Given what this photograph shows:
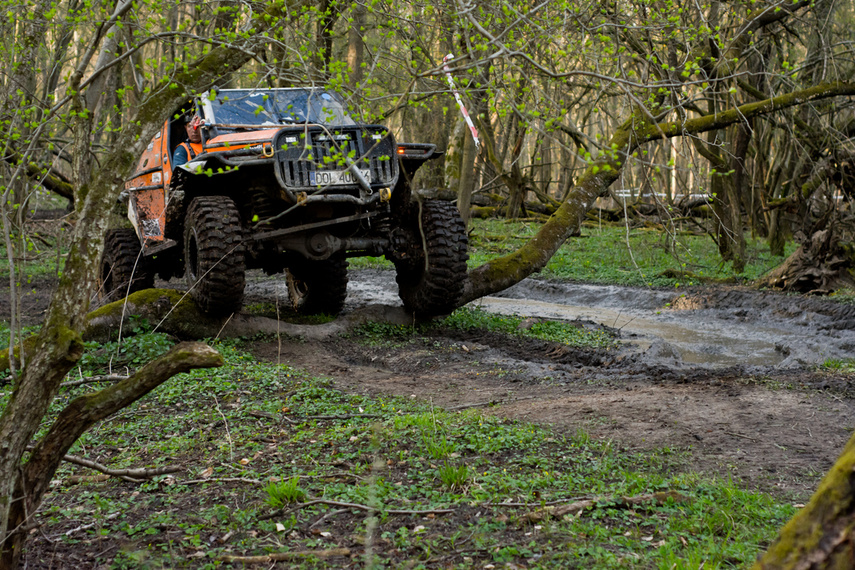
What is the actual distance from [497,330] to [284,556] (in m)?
6.41

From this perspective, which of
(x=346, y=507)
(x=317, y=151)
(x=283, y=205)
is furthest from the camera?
(x=283, y=205)

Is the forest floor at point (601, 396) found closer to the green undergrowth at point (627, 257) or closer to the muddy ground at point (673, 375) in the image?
the muddy ground at point (673, 375)

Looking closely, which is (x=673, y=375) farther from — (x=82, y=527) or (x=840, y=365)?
(x=82, y=527)

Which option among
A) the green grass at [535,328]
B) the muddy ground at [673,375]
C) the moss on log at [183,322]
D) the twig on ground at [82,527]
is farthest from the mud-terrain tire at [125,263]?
the twig on ground at [82,527]

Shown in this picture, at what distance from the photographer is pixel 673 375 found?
689cm

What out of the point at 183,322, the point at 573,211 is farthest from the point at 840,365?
the point at 183,322

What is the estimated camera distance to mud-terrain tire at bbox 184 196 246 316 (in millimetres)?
7484

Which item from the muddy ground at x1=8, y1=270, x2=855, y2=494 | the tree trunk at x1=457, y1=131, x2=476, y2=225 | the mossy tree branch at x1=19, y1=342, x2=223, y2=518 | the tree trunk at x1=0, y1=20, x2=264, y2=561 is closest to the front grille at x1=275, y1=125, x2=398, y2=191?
the muddy ground at x1=8, y1=270, x2=855, y2=494

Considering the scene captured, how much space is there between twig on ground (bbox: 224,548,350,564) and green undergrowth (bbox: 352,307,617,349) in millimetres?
5108

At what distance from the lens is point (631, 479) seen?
3.90 metres

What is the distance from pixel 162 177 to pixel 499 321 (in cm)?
455

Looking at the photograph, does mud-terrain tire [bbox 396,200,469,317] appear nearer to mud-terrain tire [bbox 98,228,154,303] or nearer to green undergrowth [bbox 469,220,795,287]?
mud-terrain tire [bbox 98,228,154,303]

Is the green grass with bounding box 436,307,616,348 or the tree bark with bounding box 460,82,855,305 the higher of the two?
the tree bark with bounding box 460,82,855,305

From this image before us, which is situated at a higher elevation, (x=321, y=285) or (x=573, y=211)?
(x=573, y=211)
